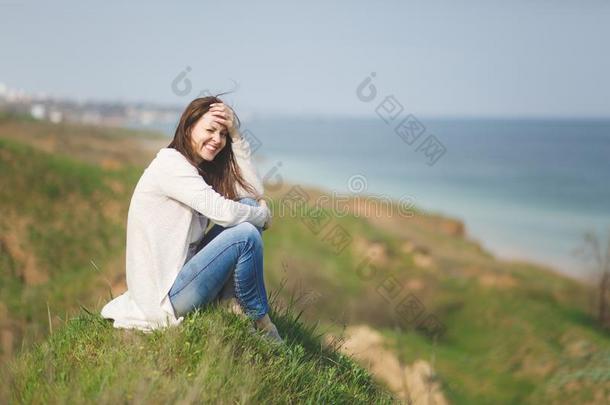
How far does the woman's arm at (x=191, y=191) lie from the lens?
3938 millimetres

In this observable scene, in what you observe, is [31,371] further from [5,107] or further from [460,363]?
[5,107]

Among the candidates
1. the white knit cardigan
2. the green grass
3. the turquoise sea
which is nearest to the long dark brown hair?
the white knit cardigan

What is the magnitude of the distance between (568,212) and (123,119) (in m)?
26.0

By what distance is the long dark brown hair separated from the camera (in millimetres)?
4281

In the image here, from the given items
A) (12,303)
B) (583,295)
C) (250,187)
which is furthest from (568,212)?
(250,187)

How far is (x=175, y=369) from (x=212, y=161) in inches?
61.3

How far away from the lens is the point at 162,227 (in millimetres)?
3990

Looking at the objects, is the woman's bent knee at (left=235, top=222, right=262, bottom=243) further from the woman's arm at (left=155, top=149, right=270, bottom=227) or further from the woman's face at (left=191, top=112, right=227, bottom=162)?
the woman's face at (left=191, top=112, right=227, bottom=162)

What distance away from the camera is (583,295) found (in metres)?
16.6

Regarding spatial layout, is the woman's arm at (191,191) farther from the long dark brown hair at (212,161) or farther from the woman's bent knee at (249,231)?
the long dark brown hair at (212,161)

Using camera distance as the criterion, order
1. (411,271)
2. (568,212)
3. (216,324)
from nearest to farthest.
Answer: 1. (216,324)
2. (411,271)
3. (568,212)

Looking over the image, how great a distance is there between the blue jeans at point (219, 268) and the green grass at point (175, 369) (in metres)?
0.11

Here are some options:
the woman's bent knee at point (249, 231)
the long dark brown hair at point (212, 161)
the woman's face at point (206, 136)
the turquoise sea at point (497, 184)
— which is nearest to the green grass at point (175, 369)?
the woman's bent knee at point (249, 231)

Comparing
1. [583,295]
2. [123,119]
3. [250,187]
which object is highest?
[250,187]
